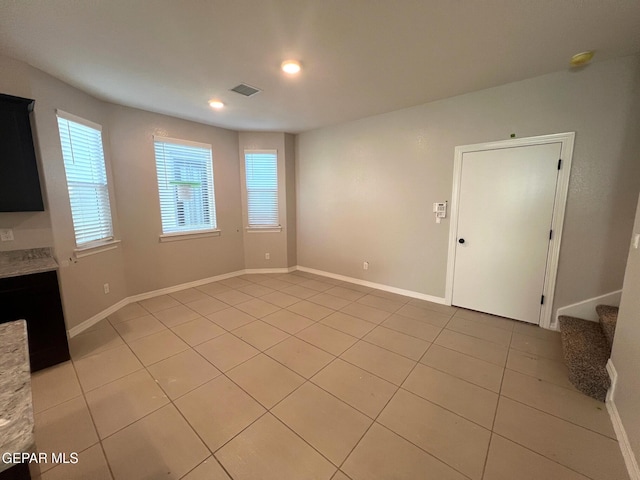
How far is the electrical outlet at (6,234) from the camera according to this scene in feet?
7.50

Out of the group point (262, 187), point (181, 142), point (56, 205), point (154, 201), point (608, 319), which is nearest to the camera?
point (608, 319)

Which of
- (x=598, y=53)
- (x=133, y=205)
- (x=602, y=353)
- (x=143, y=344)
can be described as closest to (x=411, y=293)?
(x=602, y=353)

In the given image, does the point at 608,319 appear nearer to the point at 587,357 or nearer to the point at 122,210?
the point at 587,357

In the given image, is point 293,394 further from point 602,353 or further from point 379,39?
point 379,39

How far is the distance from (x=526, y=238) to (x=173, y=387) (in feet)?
12.6

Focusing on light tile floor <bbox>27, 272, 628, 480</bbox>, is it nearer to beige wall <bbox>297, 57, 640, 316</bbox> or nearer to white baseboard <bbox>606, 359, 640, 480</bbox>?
white baseboard <bbox>606, 359, 640, 480</bbox>

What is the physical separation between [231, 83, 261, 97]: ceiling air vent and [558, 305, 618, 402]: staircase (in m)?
3.99

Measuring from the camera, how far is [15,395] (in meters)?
0.79

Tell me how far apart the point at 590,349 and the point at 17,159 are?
5.28 metres

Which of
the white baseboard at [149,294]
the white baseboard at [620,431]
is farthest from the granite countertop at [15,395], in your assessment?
the white baseboard at [620,431]

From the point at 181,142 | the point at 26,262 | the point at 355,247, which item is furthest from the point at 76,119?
the point at 355,247

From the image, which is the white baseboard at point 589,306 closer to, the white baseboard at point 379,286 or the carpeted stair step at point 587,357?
the carpeted stair step at point 587,357

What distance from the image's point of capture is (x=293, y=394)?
197 centimetres

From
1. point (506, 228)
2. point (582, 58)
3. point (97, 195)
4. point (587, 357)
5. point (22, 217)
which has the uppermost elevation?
point (582, 58)
